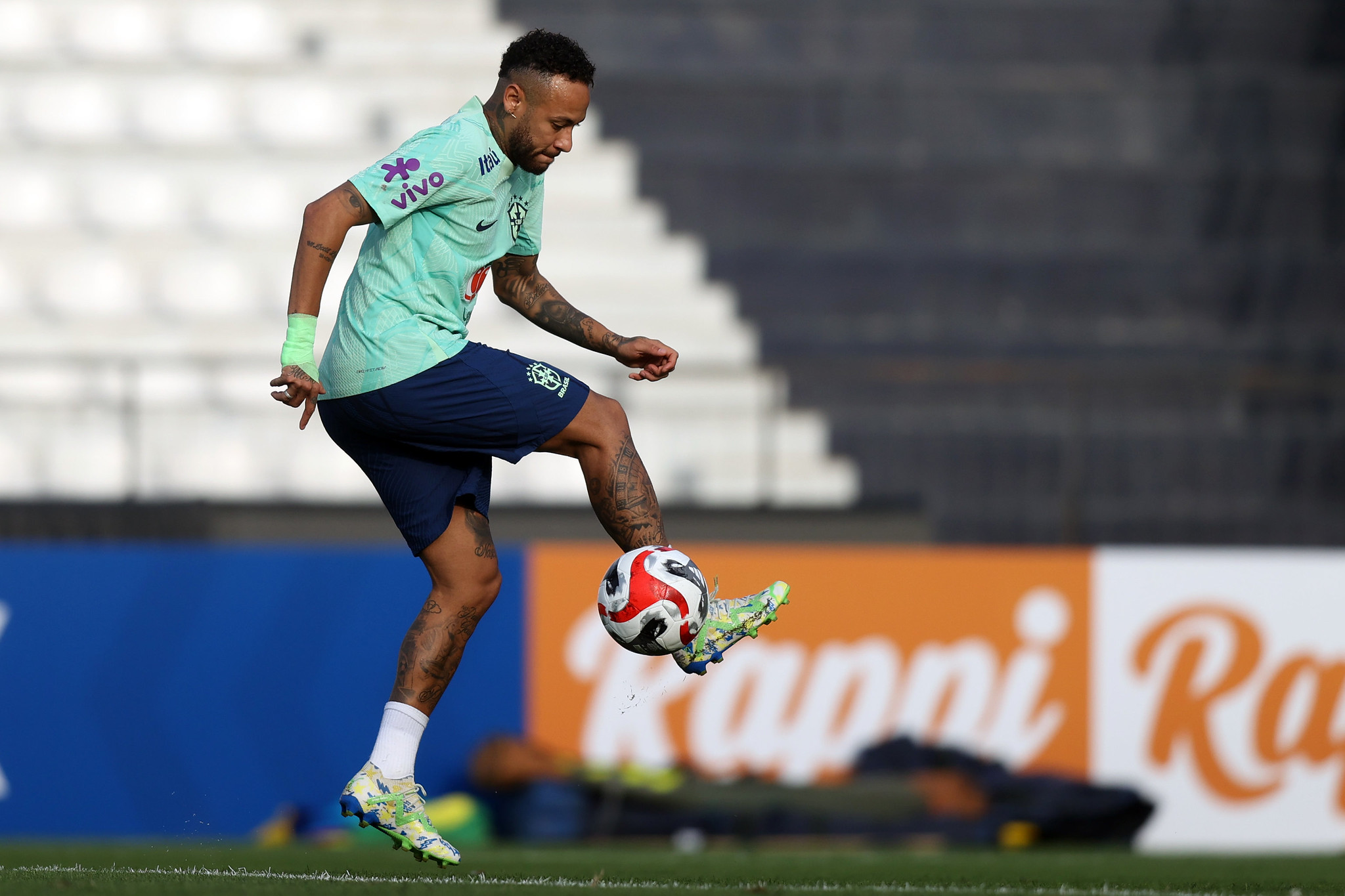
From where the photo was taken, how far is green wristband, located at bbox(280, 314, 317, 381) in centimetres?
387

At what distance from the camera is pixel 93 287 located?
11188mm

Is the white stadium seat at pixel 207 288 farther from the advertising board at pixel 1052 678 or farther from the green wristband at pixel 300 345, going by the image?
the green wristband at pixel 300 345

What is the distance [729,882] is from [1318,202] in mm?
9186

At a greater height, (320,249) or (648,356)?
(320,249)

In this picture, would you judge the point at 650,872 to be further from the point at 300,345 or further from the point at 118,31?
the point at 118,31

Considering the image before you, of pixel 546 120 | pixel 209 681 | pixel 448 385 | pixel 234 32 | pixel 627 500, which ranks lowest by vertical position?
pixel 209 681

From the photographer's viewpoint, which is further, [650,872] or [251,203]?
[251,203]

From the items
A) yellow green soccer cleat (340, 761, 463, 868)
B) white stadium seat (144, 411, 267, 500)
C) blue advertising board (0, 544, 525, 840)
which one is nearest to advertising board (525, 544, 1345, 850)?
blue advertising board (0, 544, 525, 840)

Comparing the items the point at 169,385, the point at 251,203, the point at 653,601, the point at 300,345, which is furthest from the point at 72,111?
the point at 653,601

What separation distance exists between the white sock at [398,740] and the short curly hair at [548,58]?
1584mm

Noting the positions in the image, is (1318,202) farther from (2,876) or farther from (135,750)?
(2,876)

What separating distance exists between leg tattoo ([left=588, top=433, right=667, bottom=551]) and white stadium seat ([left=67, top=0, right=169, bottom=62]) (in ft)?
29.9

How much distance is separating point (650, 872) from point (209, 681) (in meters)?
3.27

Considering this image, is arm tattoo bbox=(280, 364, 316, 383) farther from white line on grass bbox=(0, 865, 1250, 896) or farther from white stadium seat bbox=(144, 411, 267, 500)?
white stadium seat bbox=(144, 411, 267, 500)
